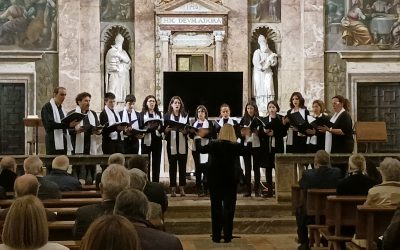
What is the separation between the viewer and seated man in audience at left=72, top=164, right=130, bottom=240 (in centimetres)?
555

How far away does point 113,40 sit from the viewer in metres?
18.6

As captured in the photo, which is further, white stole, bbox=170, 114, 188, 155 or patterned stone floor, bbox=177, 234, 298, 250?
white stole, bbox=170, 114, 188, 155

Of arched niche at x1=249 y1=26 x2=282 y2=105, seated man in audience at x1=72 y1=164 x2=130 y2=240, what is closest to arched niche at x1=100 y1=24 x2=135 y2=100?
arched niche at x1=249 y1=26 x2=282 y2=105

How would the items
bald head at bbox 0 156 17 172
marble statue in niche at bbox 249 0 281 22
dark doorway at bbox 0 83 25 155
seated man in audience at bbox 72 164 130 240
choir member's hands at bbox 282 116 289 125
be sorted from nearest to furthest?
1. seated man in audience at bbox 72 164 130 240
2. bald head at bbox 0 156 17 172
3. choir member's hands at bbox 282 116 289 125
4. dark doorway at bbox 0 83 25 155
5. marble statue in niche at bbox 249 0 281 22

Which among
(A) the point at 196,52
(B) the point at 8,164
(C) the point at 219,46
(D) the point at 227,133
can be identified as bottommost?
(B) the point at 8,164

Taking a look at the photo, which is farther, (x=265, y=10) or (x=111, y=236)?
(x=265, y=10)

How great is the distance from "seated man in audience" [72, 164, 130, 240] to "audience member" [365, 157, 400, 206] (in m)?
2.81

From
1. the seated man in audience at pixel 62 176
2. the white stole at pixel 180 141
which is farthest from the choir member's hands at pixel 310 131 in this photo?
the seated man in audience at pixel 62 176

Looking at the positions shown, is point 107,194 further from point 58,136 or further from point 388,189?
point 58,136

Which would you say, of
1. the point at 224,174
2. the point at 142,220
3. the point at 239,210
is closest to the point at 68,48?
the point at 239,210

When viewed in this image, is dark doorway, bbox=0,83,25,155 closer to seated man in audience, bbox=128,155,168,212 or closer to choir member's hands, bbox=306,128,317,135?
choir member's hands, bbox=306,128,317,135

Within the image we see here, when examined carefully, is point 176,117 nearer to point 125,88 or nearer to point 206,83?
point 206,83

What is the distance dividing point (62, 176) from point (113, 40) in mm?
9718

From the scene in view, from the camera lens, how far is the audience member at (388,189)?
722 centimetres
